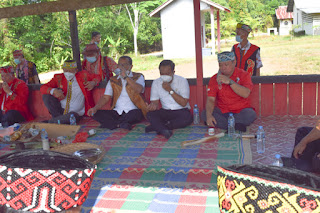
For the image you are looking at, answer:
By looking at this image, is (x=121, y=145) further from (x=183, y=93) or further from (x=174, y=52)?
(x=174, y=52)

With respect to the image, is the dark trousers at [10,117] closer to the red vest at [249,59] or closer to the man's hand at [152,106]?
the man's hand at [152,106]

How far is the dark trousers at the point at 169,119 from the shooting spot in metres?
5.06

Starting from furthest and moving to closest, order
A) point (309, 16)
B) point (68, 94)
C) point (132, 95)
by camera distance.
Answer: point (309, 16) → point (68, 94) → point (132, 95)

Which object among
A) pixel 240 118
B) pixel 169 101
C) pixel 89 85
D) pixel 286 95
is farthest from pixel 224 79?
pixel 89 85

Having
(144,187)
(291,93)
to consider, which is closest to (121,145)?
(144,187)

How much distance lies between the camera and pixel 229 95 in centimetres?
508

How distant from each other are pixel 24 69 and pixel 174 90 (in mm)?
3573

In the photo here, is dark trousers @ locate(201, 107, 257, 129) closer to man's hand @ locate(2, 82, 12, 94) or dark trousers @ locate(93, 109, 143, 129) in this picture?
dark trousers @ locate(93, 109, 143, 129)

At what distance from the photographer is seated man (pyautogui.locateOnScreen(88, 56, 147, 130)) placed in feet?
18.4

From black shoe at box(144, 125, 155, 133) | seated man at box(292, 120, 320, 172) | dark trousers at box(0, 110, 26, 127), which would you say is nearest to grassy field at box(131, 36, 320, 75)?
black shoe at box(144, 125, 155, 133)

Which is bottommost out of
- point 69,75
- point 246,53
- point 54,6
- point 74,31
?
point 69,75

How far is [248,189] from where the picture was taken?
A: 138cm

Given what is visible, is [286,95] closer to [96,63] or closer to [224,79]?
[224,79]

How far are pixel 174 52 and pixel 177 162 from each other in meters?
18.1
